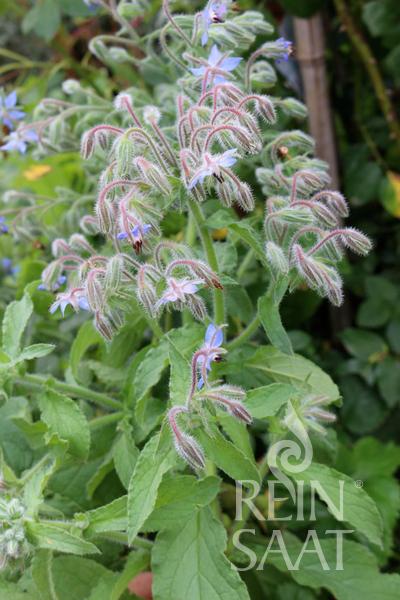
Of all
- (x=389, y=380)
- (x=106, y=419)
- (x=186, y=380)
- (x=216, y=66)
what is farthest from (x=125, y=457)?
(x=389, y=380)

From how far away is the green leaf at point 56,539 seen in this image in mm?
740

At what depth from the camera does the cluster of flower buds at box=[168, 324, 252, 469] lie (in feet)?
2.32

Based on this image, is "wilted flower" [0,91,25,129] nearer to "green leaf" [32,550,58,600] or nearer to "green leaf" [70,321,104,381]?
"green leaf" [70,321,104,381]

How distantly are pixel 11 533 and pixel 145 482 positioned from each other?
0.16m

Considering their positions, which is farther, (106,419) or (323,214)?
(106,419)

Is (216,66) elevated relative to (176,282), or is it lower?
elevated

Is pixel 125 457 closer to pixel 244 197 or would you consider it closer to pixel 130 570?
pixel 130 570

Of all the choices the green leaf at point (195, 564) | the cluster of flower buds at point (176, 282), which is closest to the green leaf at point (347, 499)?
the green leaf at point (195, 564)

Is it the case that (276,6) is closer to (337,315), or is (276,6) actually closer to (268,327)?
(337,315)

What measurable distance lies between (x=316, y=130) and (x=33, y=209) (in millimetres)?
586

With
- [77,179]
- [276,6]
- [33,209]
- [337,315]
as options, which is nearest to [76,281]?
[33,209]

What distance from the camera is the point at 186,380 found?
753mm

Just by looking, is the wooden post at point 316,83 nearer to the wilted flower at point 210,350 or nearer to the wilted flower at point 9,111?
the wilted flower at point 9,111

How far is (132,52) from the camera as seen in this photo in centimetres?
182
